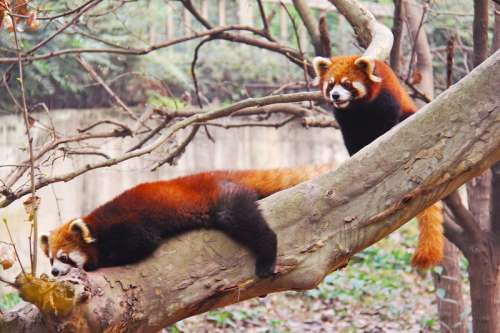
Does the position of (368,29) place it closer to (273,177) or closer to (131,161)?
(273,177)

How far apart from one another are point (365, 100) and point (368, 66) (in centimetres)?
30

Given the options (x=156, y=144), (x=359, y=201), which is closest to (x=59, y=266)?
(x=156, y=144)

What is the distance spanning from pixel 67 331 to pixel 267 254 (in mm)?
761

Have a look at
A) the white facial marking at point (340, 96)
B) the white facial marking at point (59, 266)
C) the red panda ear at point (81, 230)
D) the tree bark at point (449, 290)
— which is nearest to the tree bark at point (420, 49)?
the tree bark at point (449, 290)

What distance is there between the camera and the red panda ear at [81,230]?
309 cm

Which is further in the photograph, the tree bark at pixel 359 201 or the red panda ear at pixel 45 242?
the red panda ear at pixel 45 242

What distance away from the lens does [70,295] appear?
1.99 meters

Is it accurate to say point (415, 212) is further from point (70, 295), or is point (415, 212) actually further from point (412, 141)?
point (70, 295)

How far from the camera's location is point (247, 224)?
8.57 ft

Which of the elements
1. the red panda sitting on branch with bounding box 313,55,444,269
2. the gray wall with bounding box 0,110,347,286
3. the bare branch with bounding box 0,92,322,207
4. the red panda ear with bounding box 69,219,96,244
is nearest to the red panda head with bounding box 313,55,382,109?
the red panda sitting on branch with bounding box 313,55,444,269

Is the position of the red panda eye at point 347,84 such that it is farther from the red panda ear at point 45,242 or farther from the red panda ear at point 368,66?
the red panda ear at point 45,242

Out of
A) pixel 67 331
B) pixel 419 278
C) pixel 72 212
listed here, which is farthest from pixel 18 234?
pixel 67 331

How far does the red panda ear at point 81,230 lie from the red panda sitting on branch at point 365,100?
1672 millimetres

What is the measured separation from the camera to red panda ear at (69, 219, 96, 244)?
122 inches
